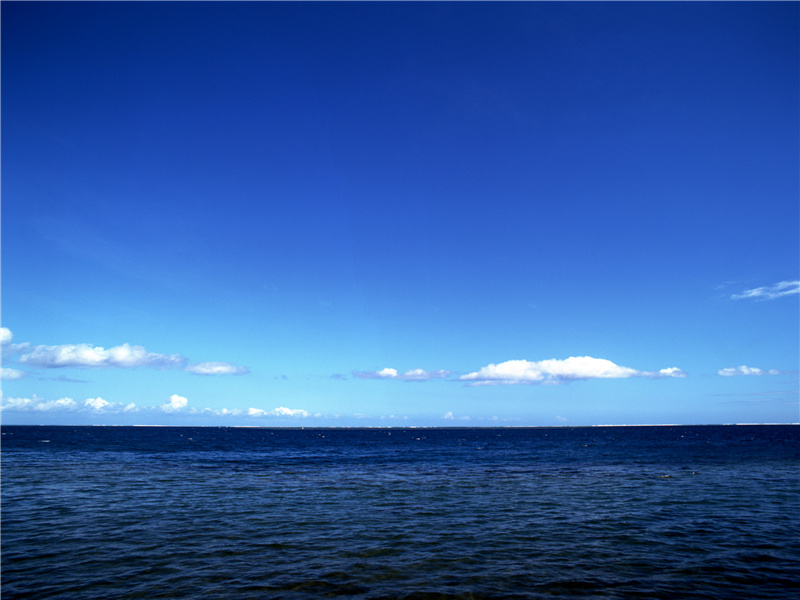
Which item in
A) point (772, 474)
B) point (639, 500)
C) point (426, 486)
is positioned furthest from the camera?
point (772, 474)

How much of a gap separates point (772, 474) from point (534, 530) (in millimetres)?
38231

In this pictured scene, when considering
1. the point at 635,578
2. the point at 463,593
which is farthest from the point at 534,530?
the point at 463,593

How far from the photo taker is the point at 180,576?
17.1 m

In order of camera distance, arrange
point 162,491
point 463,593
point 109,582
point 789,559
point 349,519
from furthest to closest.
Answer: point 162,491, point 349,519, point 789,559, point 109,582, point 463,593

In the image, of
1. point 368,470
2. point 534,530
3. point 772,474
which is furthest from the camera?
point 368,470

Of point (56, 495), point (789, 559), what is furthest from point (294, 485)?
point (789, 559)

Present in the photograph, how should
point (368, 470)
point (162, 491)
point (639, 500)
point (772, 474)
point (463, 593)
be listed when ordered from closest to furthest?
point (463, 593) → point (639, 500) → point (162, 491) → point (772, 474) → point (368, 470)

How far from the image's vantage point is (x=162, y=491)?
36031 mm

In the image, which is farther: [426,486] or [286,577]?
[426,486]

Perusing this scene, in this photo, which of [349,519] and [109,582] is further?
[349,519]

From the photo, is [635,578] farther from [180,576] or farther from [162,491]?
[162,491]

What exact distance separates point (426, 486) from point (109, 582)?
27.2 meters

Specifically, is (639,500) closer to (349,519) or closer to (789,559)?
(789,559)

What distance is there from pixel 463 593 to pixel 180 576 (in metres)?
11.2
